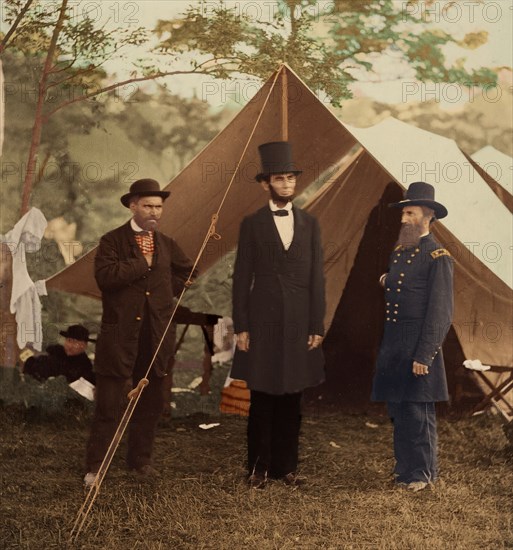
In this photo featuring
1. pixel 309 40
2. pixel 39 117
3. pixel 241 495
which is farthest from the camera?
pixel 309 40

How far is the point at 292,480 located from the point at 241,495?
1.04 ft

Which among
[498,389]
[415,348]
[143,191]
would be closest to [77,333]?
[143,191]

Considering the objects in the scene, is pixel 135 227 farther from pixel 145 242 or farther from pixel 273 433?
pixel 273 433

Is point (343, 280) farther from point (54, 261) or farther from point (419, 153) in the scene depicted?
point (54, 261)

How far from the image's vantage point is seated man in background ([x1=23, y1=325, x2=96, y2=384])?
16.8ft

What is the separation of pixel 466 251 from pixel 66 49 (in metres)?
2.75

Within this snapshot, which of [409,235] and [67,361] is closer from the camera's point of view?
[409,235]

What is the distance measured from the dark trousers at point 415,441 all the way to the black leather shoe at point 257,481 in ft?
2.50

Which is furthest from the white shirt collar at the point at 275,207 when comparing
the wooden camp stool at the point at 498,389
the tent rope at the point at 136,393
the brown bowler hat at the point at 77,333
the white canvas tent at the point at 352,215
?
the wooden camp stool at the point at 498,389

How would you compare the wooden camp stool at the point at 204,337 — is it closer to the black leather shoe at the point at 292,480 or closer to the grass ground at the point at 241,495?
the grass ground at the point at 241,495

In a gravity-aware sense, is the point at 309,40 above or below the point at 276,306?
above

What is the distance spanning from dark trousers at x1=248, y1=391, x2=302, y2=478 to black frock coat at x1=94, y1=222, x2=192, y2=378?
59 cm

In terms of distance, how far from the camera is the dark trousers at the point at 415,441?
15.1ft

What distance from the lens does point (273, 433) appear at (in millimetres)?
4684
